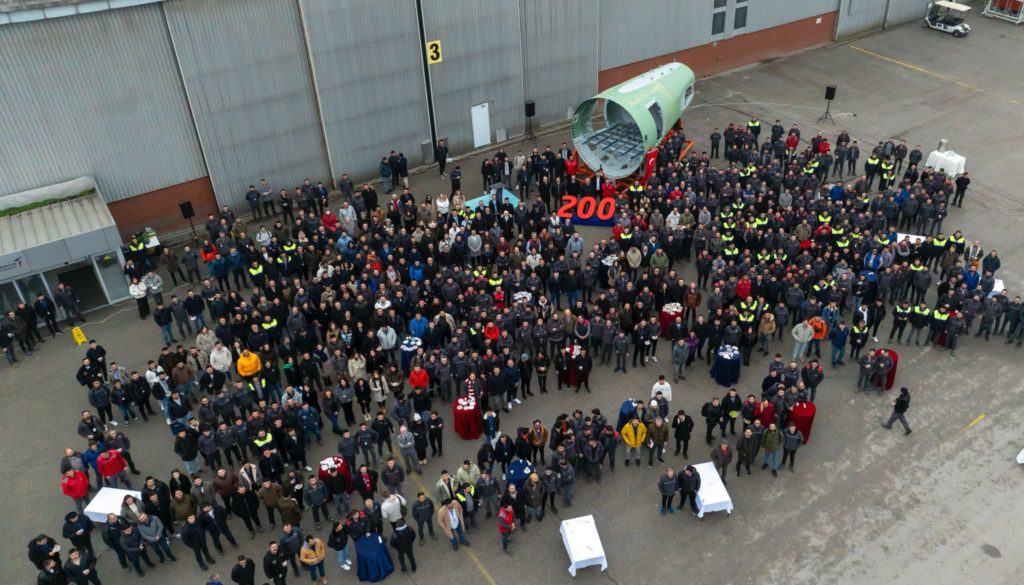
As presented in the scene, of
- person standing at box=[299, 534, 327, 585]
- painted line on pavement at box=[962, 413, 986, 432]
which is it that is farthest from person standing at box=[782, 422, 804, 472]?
person standing at box=[299, 534, 327, 585]

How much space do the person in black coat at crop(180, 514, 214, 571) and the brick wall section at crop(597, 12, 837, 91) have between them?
2317 centimetres

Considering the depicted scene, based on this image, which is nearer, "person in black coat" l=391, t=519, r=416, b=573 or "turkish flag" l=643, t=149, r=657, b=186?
"person in black coat" l=391, t=519, r=416, b=573

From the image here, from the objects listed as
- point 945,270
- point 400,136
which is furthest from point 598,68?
point 945,270

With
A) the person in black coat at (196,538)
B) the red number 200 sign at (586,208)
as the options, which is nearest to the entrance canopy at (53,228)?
the person in black coat at (196,538)

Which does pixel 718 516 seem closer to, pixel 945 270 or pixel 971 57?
pixel 945 270

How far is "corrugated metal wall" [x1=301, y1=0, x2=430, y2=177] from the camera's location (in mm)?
25078

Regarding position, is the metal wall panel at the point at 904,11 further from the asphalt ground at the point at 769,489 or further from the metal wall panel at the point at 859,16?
the asphalt ground at the point at 769,489

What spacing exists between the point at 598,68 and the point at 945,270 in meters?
15.3

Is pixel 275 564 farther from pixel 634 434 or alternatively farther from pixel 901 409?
pixel 901 409

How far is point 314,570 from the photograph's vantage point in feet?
48.3

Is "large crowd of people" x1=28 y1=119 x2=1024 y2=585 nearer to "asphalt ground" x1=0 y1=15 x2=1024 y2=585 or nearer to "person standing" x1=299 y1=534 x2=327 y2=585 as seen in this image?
"person standing" x1=299 y1=534 x2=327 y2=585

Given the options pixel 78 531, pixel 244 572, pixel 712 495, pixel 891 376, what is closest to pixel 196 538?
pixel 244 572

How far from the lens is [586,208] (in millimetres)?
25453

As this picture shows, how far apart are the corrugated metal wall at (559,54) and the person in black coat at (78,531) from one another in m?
21.1
